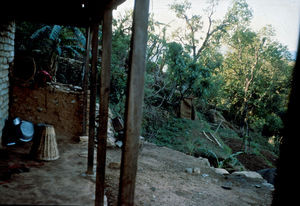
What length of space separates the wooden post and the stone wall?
12.2ft

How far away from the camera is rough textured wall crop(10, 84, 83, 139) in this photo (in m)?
5.04

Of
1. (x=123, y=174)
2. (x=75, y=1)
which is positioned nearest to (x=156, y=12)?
(x=75, y=1)

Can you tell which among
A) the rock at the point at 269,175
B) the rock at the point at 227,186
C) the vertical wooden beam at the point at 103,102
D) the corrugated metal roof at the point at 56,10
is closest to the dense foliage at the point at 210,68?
the corrugated metal roof at the point at 56,10

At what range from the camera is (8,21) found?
4113 millimetres

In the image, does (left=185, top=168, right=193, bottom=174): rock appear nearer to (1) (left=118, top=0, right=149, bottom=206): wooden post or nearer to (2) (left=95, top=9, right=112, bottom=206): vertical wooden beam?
(2) (left=95, top=9, right=112, bottom=206): vertical wooden beam

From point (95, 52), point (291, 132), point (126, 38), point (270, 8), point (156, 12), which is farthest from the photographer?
Result: point (270, 8)

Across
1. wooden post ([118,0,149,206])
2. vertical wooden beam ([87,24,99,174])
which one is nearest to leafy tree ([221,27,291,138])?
vertical wooden beam ([87,24,99,174])

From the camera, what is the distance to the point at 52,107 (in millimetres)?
5270

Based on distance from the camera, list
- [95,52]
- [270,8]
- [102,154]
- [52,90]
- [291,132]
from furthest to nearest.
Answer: [270,8], [52,90], [95,52], [102,154], [291,132]

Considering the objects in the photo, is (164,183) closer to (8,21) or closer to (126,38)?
(8,21)

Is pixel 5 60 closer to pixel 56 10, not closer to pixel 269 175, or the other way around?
pixel 56 10

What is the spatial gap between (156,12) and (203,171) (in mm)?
8471

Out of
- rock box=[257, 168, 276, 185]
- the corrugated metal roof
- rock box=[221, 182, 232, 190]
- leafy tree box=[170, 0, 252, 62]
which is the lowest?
rock box=[257, 168, 276, 185]

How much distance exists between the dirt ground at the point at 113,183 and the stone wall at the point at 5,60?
1.00 m
